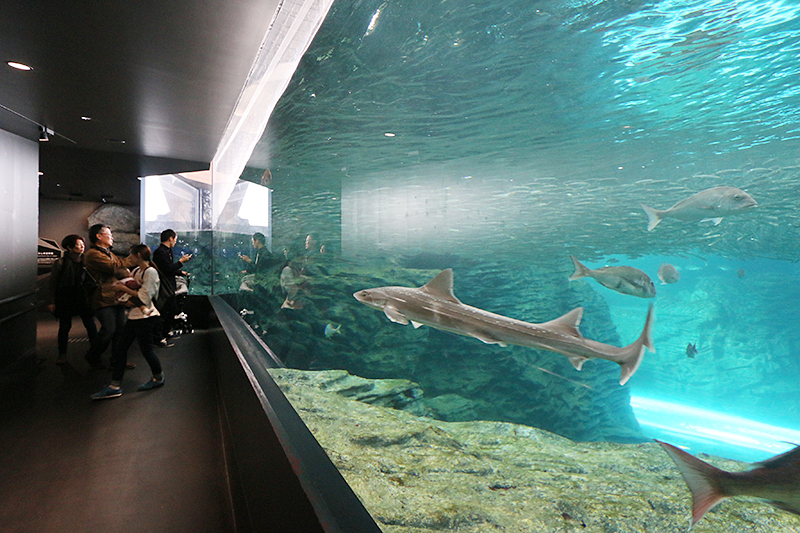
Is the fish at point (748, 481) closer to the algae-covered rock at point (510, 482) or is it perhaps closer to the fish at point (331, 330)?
the algae-covered rock at point (510, 482)

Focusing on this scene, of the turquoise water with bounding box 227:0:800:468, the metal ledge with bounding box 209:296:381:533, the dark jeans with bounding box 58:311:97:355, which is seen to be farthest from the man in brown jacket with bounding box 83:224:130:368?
the metal ledge with bounding box 209:296:381:533

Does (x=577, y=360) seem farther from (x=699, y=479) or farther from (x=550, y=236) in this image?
(x=550, y=236)

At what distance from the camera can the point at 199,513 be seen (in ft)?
8.30

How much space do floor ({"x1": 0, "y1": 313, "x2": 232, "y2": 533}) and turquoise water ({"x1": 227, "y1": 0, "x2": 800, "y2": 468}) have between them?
1.22m

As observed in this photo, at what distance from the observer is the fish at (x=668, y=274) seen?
3.62 ft

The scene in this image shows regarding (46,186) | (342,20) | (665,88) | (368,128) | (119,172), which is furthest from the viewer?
(46,186)

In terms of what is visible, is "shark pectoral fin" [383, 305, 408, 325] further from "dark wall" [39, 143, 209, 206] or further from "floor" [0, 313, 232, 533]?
"dark wall" [39, 143, 209, 206]

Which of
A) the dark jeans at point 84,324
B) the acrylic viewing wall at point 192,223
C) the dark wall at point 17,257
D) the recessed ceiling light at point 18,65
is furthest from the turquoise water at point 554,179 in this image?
the acrylic viewing wall at point 192,223

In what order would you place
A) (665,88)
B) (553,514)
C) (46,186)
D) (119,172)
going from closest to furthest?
(553,514) → (665,88) → (119,172) → (46,186)

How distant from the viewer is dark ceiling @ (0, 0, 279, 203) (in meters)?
3.08

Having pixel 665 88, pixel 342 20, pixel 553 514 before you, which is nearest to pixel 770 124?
pixel 665 88

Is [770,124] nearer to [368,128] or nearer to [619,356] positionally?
[619,356]

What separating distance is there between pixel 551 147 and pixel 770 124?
3.13ft

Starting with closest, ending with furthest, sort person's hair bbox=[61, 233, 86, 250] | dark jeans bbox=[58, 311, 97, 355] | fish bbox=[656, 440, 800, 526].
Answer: fish bbox=[656, 440, 800, 526]
person's hair bbox=[61, 233, 86, 250]
dark jeans bbox=[58, 311, 97, 355]
